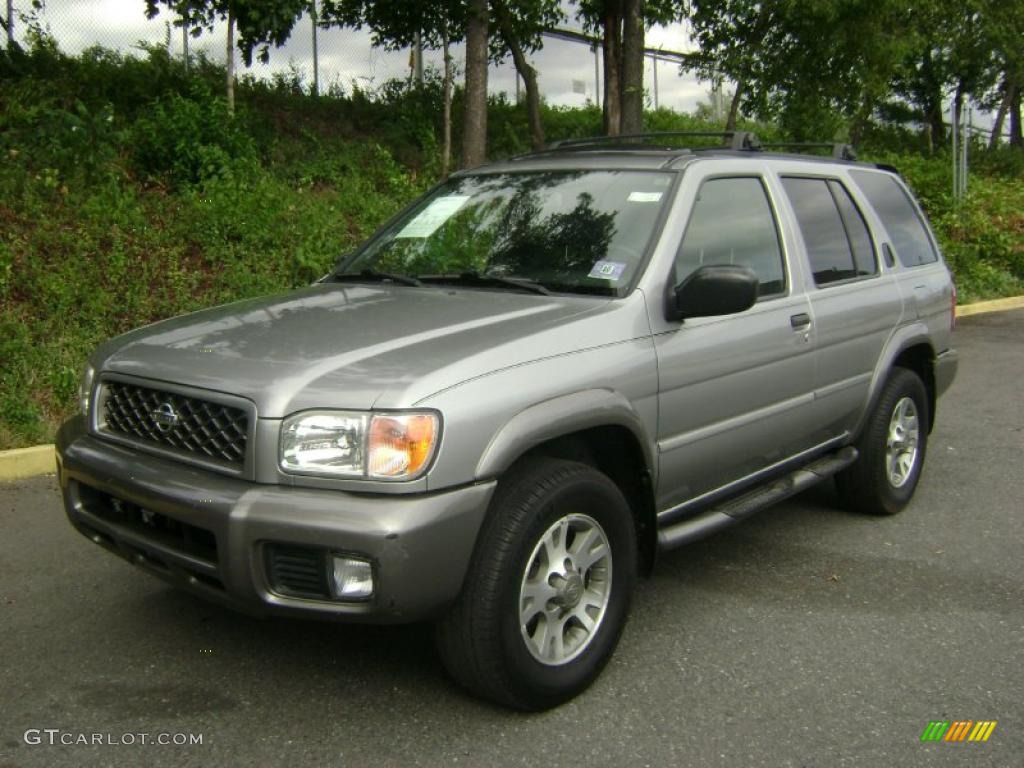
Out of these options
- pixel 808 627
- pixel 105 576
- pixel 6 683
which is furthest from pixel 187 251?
pixel 808 627

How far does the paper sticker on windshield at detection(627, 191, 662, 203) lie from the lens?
405 centimetres

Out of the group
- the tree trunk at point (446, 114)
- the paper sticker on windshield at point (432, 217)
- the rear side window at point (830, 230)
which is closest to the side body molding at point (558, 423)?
the paper sticker on windshield at point (432, 217)

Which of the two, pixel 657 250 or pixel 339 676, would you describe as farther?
pixel 657 250

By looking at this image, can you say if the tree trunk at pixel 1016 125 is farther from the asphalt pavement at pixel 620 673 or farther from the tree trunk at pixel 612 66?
the asphalt pavement at pixel 620 673

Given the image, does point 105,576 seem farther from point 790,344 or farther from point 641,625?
point 790,344

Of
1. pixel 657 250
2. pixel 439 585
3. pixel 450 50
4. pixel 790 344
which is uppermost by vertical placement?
pixel 450 50

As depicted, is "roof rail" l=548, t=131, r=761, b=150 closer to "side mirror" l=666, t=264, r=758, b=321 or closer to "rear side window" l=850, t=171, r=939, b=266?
"rear side window" l=850, t=171, r=939, b=266

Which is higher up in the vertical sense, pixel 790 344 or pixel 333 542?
pixel 790 344

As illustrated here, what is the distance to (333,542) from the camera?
2.83m

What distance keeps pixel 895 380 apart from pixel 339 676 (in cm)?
325

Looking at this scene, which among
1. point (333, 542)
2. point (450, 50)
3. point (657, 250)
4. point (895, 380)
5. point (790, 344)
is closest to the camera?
point (333, 542)

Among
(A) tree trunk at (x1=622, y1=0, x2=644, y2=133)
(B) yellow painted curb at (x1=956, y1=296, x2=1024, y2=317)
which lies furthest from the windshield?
(B) yellow painted curb at (x1=956, y1=296, x2=1024, y2=317)

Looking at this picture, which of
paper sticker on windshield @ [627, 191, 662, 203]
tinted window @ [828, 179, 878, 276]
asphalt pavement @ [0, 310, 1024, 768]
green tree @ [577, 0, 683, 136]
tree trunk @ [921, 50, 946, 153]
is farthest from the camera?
tree trunk @ [921, 50, 946, 153]

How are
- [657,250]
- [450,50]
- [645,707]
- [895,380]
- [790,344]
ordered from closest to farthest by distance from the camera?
[645,707] → [657,250] → [790,344] → [895,380] → [450,50]
